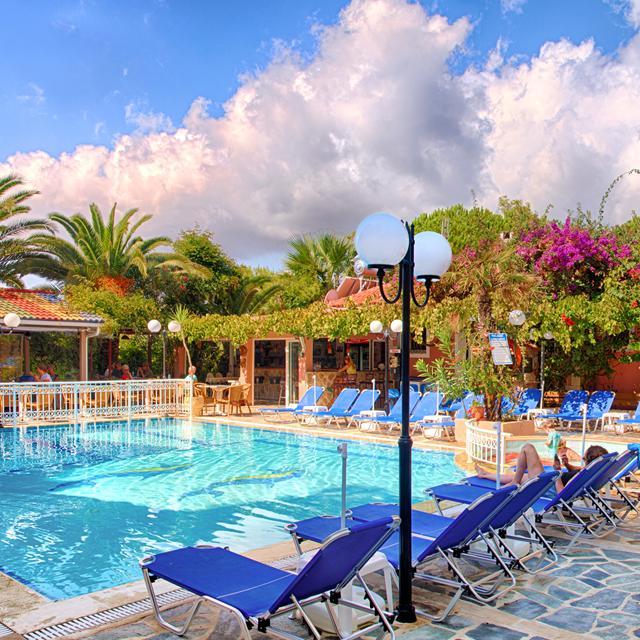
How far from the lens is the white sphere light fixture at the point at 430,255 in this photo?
4703 millimetres

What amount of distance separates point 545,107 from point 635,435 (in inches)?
317

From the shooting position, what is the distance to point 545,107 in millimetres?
16250

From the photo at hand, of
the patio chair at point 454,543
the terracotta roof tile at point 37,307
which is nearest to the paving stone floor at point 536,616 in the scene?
the patio chair at point 454,543

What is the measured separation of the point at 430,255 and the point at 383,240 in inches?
23.4

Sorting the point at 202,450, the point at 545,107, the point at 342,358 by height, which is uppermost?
the point at 545,107

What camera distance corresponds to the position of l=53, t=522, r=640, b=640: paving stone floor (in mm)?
3998

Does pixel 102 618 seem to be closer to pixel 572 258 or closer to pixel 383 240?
pixel 383 240

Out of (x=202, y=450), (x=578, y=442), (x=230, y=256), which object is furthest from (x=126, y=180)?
(x=578, y=442)

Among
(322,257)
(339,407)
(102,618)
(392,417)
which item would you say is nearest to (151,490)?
(102,618)

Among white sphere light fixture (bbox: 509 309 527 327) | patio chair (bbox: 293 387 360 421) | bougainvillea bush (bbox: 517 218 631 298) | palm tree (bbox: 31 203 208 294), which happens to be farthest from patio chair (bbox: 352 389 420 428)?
palm tree (bbox: 31 203 208 294)

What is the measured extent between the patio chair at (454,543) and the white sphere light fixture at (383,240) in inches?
68.0

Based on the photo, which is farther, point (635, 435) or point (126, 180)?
point (126, 180)

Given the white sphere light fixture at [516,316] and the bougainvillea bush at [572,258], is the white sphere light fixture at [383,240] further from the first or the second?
the bougainvillea bush at [572,258]

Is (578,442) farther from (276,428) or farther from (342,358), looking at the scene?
(342,358)
